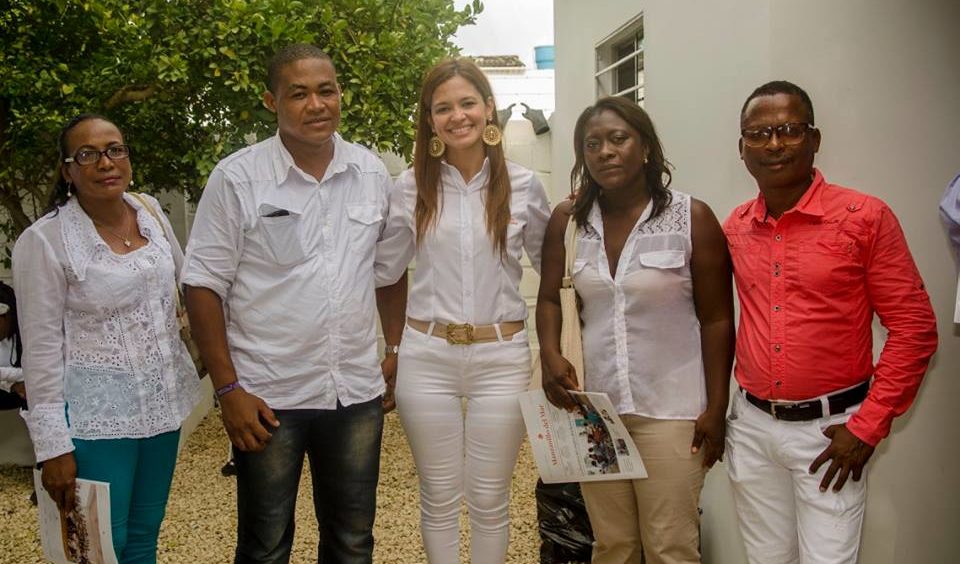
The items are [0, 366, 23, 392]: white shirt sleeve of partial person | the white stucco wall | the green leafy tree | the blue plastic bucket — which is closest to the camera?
the white stucco wall

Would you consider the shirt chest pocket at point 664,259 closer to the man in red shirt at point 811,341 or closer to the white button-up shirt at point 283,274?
the man in red shirt at point 811,341

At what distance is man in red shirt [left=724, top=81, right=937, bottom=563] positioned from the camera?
1941mm

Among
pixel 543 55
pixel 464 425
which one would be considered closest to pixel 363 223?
pixel 464 425

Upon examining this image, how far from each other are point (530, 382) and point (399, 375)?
17.4 inches

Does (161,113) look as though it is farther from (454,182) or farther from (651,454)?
(651,454)

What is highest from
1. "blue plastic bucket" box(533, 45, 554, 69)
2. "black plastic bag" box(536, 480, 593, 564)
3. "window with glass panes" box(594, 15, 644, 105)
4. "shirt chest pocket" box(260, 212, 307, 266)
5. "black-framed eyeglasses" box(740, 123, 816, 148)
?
"blue plastic bucket" box(533, 45, 554, 69)

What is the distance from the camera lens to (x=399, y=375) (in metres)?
2.47

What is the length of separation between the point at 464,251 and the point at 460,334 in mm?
272

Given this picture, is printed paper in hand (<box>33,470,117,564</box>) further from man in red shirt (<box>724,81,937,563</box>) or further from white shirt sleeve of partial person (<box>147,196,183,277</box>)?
man in red shirt (<box>724,81,937,563</box>)

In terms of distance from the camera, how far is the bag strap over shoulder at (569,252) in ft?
7.65

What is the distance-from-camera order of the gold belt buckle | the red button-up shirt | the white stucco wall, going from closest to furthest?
the red button-up shirt, the gold belt buckle, the white stucco wall

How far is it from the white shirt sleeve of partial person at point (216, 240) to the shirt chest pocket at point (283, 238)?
0.08 metres

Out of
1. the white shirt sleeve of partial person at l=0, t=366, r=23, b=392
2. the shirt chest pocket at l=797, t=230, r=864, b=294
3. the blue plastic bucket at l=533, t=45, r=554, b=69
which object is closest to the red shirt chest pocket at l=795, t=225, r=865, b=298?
the shirt chest pocket at l=797, t=230, r=864, b=294

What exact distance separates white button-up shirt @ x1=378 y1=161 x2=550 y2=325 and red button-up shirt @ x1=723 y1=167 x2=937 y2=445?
0.73m
